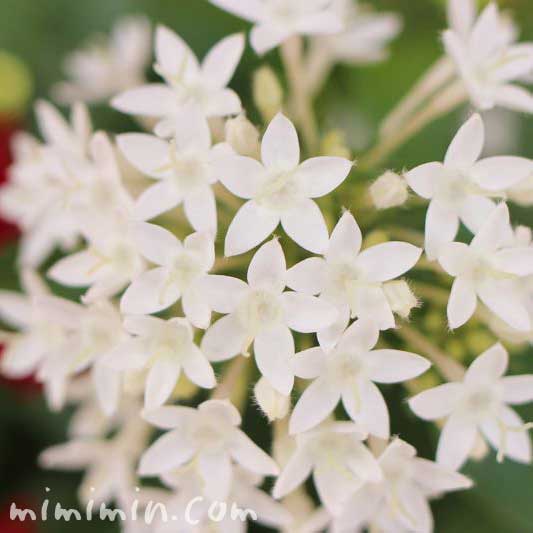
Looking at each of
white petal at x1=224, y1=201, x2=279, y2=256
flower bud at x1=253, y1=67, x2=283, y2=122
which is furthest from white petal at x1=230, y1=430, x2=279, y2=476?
flower bud at x1=253, y1=67, x2=283, y2=122

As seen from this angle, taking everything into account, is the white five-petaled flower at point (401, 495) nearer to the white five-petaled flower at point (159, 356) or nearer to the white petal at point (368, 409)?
the white petal at point (368, 409)

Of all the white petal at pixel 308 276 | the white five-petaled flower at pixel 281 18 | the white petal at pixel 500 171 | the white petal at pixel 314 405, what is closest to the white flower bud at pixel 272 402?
the white petal at pixel 314 405

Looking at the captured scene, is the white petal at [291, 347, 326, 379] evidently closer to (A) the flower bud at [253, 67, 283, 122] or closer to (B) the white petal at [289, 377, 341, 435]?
(B) the white petal at [289, 377, 341, 435]

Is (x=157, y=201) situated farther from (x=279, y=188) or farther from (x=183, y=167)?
(x=279, y=188)

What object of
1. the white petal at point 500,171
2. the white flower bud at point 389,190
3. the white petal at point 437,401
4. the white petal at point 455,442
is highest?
the white petal at point 500,171

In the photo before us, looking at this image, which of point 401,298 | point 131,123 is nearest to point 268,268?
point 401,298

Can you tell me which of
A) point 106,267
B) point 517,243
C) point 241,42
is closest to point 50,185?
point 106,267

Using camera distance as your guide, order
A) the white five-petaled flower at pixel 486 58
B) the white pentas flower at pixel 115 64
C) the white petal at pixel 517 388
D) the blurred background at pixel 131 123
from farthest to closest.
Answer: the white pentas flower at pixel 115 64
the blurred background at pixel 131 123
the white five-petaled flower at pixel 486 58
the white petal at pixel 517 388
